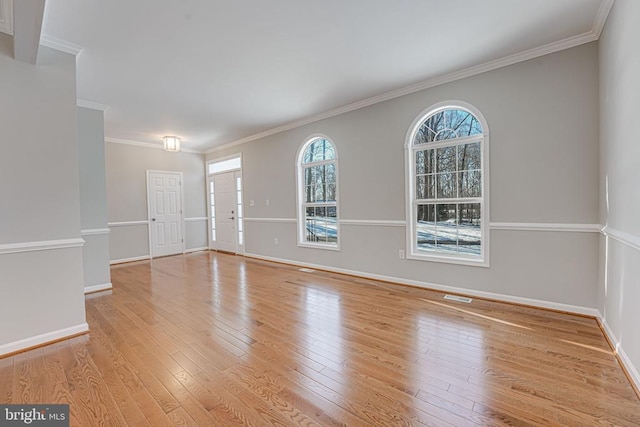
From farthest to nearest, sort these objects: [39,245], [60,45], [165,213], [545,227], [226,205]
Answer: [226,205], [165,213], [545,227], [60,45], [39,245]

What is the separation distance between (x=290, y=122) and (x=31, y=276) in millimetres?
4069

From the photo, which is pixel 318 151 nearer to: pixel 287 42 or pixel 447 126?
pixel 447 126

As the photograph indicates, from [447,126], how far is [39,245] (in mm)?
4317

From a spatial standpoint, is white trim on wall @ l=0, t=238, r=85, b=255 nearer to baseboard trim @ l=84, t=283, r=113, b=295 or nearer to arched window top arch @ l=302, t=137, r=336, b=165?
baseboard trim @ l=84, t=283, r=113, b=295

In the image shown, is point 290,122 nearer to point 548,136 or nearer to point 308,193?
point 308,193

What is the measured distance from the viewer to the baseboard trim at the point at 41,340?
2.34 metres

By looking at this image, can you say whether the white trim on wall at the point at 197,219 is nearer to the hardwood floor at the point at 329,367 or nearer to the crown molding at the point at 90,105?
the crown molding at the point at 90,105

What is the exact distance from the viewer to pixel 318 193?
5.21 m

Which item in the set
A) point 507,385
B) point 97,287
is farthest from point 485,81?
point 97,287

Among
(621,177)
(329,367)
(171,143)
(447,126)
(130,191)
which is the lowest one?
(329,367)

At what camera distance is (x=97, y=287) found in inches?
159

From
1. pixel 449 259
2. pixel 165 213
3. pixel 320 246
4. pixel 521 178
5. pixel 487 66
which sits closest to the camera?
pixel 521 178

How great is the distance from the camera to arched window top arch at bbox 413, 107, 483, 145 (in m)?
3.45

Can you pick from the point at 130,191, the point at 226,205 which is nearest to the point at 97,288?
the point at 130,191
